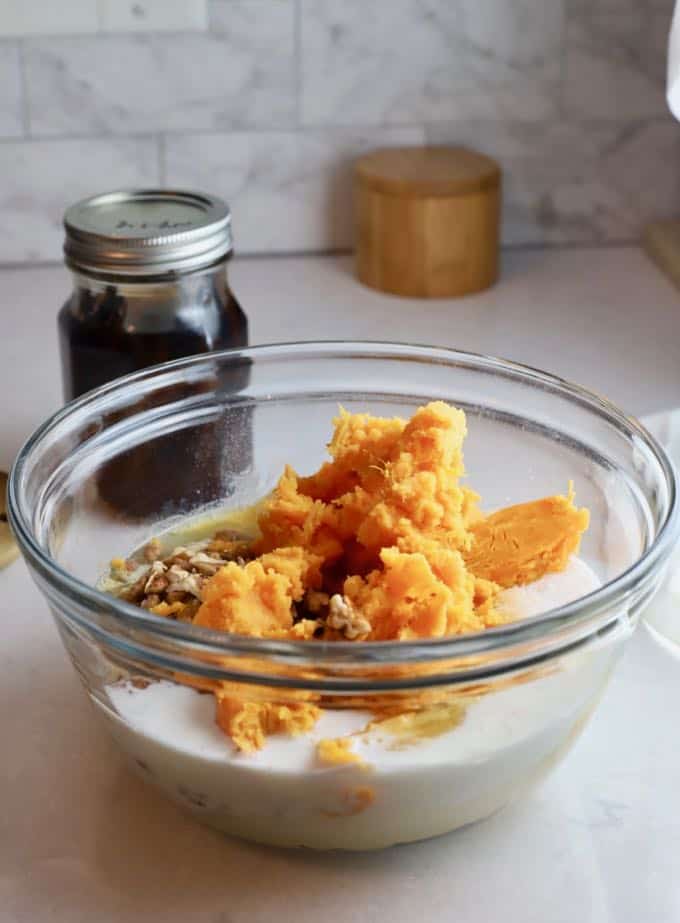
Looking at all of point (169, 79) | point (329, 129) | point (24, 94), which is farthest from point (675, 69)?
point (24, 94)

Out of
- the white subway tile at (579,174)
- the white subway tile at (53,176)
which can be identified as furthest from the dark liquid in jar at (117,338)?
the white subway tile at (579,174)

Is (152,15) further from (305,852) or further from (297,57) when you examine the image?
(305,852)

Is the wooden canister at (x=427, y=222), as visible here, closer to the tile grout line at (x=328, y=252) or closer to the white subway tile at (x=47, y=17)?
the tile grout line at (x=328, y=252)

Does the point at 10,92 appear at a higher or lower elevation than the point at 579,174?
higher

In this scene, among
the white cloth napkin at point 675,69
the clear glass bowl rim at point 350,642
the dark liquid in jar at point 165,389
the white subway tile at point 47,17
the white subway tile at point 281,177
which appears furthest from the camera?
the white subway tile at point 281,177

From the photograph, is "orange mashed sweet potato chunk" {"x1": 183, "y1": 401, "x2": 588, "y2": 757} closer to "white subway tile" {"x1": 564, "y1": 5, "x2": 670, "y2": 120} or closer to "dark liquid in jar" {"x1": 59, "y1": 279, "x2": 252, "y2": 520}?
"dark liquid in jar" {"x1": 59, "y1": 279, "x2": 252, "y2": 520}

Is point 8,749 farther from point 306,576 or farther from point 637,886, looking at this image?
point 637,886

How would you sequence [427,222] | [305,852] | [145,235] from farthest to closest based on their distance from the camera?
[427,222]
[145,235]
[305,852]
